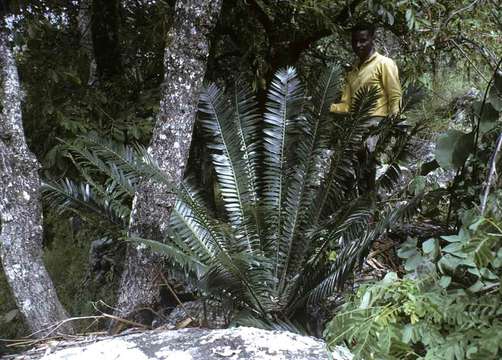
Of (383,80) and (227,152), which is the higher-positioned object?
(383,80)

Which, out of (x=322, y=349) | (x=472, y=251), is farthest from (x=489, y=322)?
(x=322, y=349)

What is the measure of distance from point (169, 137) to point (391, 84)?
4.93 feet

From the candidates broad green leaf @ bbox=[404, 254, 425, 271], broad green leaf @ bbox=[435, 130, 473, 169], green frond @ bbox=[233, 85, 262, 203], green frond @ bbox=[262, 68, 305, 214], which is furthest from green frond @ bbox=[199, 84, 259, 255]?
broad green leaf @ bbox=[404, 254, 425, 271]

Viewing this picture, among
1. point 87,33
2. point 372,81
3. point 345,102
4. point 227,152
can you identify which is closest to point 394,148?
point 372,81

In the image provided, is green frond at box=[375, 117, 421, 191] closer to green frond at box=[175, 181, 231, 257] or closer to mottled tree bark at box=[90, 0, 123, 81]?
green frond at box=[175, 181, 231, 257]

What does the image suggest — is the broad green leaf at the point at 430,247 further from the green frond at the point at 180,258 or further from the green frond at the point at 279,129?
the green frond at the point at 279,129

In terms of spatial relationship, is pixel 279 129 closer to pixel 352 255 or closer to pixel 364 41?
pixel 364 41

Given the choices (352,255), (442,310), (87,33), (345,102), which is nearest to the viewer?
(442,310)

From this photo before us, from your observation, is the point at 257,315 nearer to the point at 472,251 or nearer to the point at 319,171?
the point at 319,171

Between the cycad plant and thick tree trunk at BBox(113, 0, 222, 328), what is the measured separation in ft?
0.45

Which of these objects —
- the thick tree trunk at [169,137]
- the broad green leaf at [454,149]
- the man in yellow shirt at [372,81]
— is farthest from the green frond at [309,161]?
the broad green leaf at [454,149]

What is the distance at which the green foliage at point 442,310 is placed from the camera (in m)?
A: 1.07

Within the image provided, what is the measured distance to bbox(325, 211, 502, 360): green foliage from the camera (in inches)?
42.1

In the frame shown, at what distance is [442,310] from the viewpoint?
1.11 m
